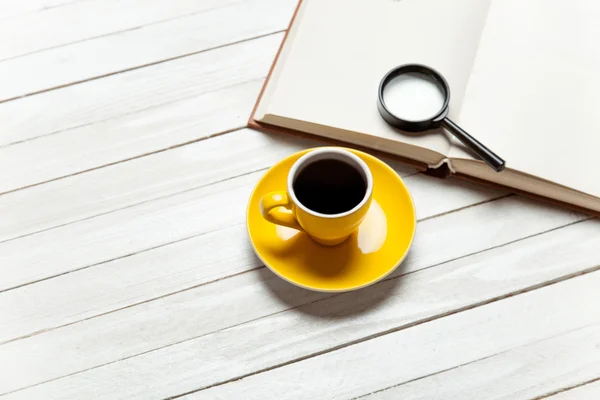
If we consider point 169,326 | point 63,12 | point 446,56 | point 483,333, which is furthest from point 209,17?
point 483,333

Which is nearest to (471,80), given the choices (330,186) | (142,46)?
(330,186)

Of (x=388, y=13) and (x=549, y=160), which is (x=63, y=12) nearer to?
(x=388, y=13)

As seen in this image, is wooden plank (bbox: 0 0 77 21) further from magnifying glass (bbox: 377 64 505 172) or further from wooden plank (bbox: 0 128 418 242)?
magnifying glass (bbox: 377 64 505 172)

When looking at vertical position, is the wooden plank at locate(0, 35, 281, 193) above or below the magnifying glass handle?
below

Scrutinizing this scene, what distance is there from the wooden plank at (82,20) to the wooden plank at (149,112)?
0.29 feet

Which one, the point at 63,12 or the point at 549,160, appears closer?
the point at 549,160

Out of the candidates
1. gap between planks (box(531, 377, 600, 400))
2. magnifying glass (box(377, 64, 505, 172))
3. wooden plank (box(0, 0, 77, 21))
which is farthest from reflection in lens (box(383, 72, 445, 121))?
wooden plank (box(0, 0, 77, 21))

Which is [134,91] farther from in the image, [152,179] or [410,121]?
[410,121]

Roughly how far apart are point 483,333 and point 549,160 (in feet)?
0.77

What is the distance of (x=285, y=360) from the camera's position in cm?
74

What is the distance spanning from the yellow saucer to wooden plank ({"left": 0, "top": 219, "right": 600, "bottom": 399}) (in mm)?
37

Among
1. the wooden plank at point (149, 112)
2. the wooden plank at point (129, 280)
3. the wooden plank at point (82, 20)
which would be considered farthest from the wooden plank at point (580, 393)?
the wooden plank at point (82, 20)

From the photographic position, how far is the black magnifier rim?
0.81m

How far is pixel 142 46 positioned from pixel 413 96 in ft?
1.34
